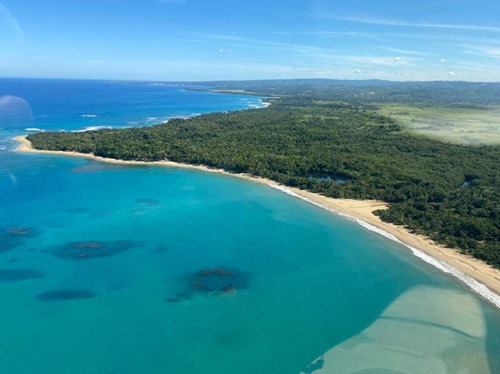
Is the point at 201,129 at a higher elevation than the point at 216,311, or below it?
higher

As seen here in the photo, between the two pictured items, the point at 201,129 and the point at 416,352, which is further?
the point at 201,129

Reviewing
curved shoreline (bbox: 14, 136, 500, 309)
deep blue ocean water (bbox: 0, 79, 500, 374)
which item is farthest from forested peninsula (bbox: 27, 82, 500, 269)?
deep blue ocean water (bbox: 0, 79, 500, 374)

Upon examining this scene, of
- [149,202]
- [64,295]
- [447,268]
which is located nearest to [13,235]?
[64,295]

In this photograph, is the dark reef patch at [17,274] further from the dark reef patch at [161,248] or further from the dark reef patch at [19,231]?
the dark reef patch at [161,248]

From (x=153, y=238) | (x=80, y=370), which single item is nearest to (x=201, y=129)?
(x=153, y=238)

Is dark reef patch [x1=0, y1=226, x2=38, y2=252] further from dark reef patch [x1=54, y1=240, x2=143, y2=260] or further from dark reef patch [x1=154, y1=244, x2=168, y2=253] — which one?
dark reef patch [x1=154, y1=244, x2=168, y2=253]

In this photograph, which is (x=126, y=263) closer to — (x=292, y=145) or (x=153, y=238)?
(x=153, y=238)

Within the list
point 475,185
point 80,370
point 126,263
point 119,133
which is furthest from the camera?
point 119,133

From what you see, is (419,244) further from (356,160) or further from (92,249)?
(92,249)
